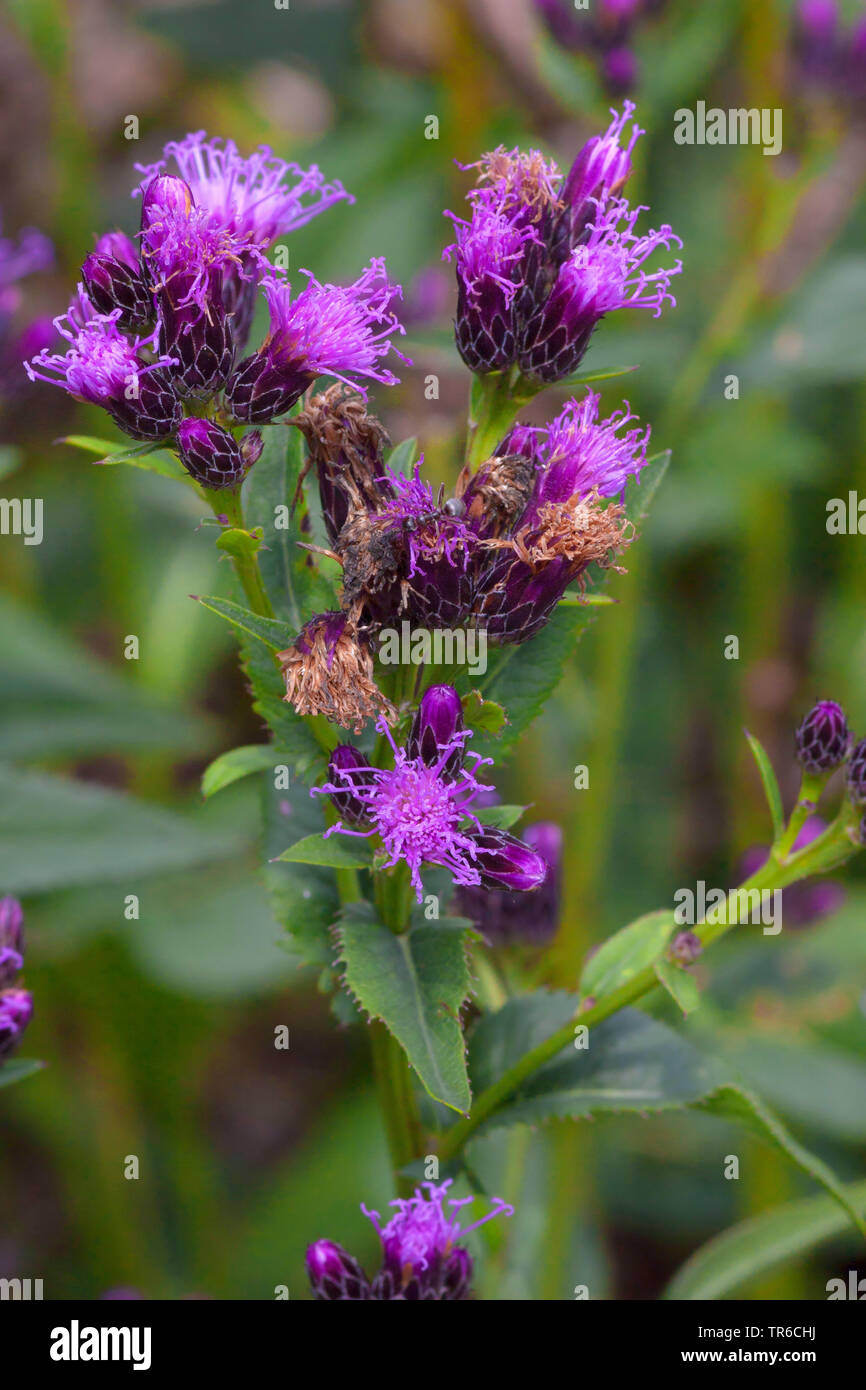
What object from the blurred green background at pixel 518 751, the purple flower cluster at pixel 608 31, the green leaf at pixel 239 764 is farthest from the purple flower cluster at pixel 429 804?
the purple flower cluster at pixel 608 31

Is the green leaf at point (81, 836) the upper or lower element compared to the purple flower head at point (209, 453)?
lower

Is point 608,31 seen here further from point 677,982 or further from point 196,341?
point 677,982

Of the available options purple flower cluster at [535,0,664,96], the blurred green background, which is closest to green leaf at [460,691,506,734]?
the blurred green background

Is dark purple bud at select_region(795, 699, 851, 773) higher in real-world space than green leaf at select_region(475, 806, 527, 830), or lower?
higher

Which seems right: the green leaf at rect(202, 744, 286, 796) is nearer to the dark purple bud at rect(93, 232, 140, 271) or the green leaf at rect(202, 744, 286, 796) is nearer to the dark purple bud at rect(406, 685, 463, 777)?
the dark purple bud at rect(406, 685, 463, 777)

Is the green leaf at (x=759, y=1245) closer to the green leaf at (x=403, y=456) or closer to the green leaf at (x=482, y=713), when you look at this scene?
the green leaf at (x=482, y=713)
